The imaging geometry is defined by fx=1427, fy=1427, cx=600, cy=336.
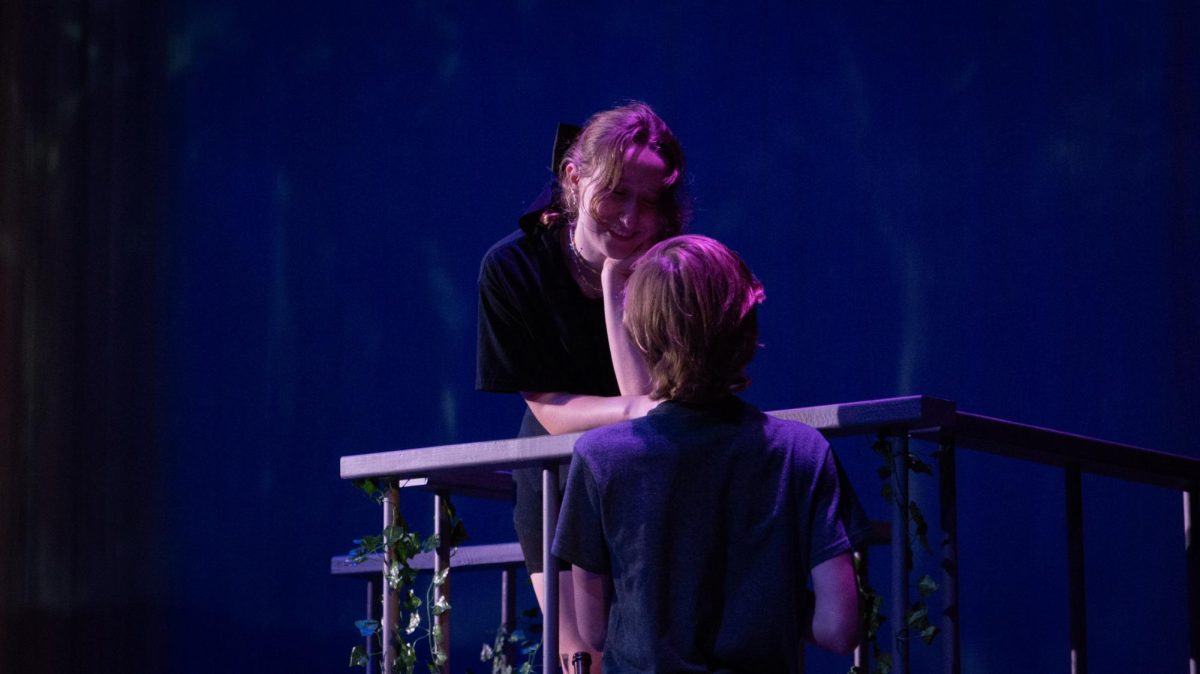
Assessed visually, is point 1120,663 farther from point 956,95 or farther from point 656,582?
point 656,582

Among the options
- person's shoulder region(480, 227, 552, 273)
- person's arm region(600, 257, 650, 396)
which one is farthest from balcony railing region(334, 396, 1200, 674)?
person's shoulder region(480, 227, 552, 273)

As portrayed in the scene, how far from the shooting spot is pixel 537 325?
7.34 feet

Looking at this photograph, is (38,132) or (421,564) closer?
(421,564)

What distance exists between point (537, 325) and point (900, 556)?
0.87m

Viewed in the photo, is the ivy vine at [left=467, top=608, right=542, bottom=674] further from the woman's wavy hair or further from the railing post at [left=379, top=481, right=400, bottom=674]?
the woman's wavy hair

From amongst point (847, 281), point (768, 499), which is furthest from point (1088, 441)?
point (847, 281)

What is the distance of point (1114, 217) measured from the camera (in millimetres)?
3477

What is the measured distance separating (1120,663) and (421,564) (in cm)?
168

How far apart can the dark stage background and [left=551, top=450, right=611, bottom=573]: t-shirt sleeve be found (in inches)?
87.7

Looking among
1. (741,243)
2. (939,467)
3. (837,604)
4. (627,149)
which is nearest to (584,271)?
(627,149)

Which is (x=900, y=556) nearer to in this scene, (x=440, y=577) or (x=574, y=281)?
(x=440, y=577)

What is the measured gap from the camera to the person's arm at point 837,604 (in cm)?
147

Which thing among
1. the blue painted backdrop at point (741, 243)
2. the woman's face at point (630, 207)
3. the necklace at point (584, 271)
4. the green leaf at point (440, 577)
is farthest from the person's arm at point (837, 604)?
the blue painted backdrop at point (741, 243)

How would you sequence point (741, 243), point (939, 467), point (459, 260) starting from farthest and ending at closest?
point (459, 260)
point (741, 243)
point (939, 467)
